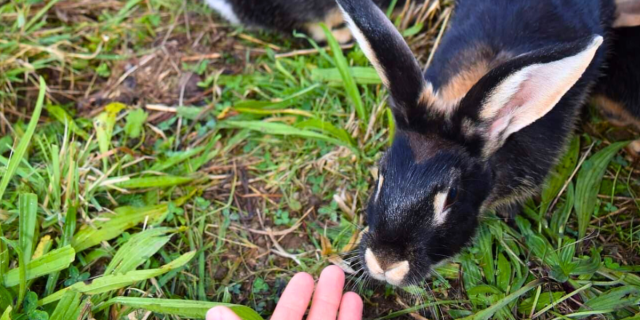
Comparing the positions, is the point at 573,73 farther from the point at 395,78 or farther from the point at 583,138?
the point at 583,138

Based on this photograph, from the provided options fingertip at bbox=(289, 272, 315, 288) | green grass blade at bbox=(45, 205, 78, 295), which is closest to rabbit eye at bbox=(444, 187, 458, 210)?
fingertip at bbox=(289, 272, 315, 288)

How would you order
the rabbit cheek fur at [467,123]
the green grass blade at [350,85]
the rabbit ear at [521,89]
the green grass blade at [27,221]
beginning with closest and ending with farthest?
1. the rabbit ear at [521,89]
2. the rabbit cheek fur at [467,123]
3. the green grass blade at [27,221]
4. the green grass blade at [350,85]

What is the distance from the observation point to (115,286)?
2869 mm

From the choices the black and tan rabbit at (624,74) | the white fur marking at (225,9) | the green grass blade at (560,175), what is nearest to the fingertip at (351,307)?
the green grass blade at (560,175)

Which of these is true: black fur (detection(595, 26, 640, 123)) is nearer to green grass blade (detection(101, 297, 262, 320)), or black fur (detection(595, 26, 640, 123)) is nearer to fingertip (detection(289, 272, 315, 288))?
fingertip (detection(289, 272, 315, 288))

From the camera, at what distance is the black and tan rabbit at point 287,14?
384 centimetres

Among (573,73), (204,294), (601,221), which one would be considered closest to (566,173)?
(601,221)

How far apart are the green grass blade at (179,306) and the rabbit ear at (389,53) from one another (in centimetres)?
111

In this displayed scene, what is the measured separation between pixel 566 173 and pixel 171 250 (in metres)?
2.11

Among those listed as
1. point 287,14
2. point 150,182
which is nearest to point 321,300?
point 150,182

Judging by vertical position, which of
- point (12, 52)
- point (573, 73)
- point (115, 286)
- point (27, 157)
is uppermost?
point (573, 73)

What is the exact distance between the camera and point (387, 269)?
97.3 inches

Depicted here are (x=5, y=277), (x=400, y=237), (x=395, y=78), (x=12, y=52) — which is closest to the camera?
(x=400, y=237)

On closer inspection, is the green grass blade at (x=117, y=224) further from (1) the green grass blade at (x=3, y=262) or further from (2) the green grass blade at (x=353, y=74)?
(2) the green grass blade at (x=353, y=74)
